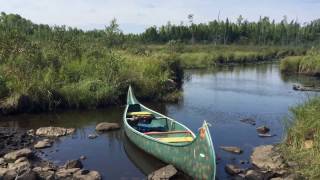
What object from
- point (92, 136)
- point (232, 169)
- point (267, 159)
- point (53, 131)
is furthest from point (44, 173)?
point (267, 159)

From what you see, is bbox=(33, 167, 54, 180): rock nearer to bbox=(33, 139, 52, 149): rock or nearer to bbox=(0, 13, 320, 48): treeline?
bbox=(33, 139, 52, 149): rock

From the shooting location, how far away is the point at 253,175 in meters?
13.1

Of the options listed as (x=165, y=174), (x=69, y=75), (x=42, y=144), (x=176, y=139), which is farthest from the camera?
(x=69, y=75)

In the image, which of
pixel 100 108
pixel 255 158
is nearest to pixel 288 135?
pixel 255 158

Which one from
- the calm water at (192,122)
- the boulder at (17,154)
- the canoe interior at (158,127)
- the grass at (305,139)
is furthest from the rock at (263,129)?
the boulder at (17,154)

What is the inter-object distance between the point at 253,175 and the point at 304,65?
116ft

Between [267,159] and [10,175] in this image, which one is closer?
[10,175]

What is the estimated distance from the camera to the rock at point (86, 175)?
12969 mm

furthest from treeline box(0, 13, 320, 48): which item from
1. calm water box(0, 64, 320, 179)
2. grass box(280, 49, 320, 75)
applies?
calm water box(0, 64, 320, 179)

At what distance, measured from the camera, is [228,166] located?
46.5 feet

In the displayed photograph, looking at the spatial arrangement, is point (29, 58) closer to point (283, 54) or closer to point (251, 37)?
point (283, 54)

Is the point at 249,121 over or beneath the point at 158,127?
beneath

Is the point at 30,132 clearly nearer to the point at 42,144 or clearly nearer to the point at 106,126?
the point at 42,144

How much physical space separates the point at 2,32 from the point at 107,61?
6764 millimetres
